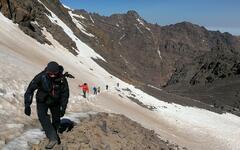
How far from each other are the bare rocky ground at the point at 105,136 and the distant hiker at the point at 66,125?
17 cm

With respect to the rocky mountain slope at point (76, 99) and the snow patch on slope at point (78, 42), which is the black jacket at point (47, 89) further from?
the snow patch on slope at point (78, 42)

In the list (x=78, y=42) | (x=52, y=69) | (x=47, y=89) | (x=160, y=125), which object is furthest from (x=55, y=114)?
(x=78, y=42)

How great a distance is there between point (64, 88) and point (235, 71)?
117 metres

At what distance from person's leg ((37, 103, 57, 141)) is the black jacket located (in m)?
0.17

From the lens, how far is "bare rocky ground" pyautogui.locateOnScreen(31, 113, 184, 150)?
14492mm

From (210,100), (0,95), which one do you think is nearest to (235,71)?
(210,100)

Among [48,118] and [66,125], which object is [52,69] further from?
[66,125]

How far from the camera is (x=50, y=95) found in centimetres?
1266

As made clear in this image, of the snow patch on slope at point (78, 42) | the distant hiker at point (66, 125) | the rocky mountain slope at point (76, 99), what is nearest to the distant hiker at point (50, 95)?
the rocky mountain slope at point (76, 99)

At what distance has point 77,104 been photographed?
2733 cm

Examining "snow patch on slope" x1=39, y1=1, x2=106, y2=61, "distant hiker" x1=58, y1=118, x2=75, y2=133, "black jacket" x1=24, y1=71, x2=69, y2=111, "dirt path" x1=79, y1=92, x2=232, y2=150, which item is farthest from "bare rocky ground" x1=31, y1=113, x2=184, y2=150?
"snow patch on slope" x1=39, y1=1, x2=106, y2=61

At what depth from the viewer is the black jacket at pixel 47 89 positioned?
40.7 feet

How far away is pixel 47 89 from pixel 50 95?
0.26 m

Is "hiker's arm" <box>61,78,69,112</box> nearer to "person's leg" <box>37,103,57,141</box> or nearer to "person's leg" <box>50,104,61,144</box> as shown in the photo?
"person's leg" <box>50,104,61,144</box>
